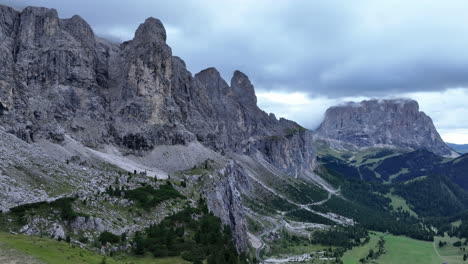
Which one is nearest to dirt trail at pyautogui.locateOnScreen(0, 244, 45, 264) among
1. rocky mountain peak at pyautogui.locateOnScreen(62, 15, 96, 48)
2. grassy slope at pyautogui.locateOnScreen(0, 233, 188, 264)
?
grassy slope at pyautogui.locateOnScreen(0, 233, 188, 264)

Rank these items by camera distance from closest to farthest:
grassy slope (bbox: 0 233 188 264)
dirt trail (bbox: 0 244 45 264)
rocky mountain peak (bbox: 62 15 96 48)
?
1. dirt trail (bbox: 0 244 45 264)
2. grassy slope (bbox: 0 233 188 264)
3. rocky mountain peak (bbox: 62 15 96 48)

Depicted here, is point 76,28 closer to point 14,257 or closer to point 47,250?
point 47,250

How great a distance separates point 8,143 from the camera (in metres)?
109

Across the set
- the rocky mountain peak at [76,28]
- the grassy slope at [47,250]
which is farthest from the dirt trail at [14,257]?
the rocky mountain peak at [76,28]

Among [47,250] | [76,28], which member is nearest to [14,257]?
[47,250]

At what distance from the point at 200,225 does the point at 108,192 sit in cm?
2528

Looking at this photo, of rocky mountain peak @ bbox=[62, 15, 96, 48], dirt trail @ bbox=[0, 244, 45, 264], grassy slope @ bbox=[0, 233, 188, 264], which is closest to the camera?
dirt trail @ bbox=[0, 244, 45, 264]

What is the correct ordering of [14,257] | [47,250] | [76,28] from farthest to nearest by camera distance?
[76,28] → [47,250] → [14,257]

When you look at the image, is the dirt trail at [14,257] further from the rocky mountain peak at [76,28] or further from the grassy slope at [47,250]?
the rocky mountain peak at [76,28]

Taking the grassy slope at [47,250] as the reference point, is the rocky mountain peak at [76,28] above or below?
above

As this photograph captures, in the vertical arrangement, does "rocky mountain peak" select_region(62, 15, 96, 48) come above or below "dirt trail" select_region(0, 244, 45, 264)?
above

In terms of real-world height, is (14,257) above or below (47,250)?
above

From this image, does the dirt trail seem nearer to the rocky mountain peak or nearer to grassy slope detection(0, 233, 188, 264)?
grassy slope detection(0, 233, 188, 264)

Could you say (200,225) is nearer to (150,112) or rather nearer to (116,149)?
(116,149)
